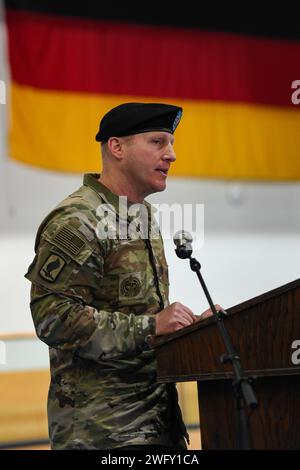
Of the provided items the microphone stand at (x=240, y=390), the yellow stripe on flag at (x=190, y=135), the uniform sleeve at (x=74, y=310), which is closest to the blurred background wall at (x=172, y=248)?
the yellow stripe on flag at (x=190, y=135)

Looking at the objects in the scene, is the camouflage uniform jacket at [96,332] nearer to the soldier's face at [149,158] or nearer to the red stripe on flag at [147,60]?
the soldier's face at [149,158]

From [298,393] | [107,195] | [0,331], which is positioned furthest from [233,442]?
[0,331]

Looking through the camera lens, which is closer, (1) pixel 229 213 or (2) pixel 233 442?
(2) pixel 233 442

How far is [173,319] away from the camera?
1646mm

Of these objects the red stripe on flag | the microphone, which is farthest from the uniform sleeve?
the red stripe on flag

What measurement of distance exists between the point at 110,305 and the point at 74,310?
0.14 m

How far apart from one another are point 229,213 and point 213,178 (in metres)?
0.45

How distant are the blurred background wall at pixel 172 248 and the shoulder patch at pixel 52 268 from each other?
9.42ft

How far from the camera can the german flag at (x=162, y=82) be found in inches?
193

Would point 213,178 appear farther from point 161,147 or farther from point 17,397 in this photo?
point 161,147

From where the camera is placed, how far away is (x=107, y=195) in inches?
74.0

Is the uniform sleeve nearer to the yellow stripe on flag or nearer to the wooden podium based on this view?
the wooden podium
